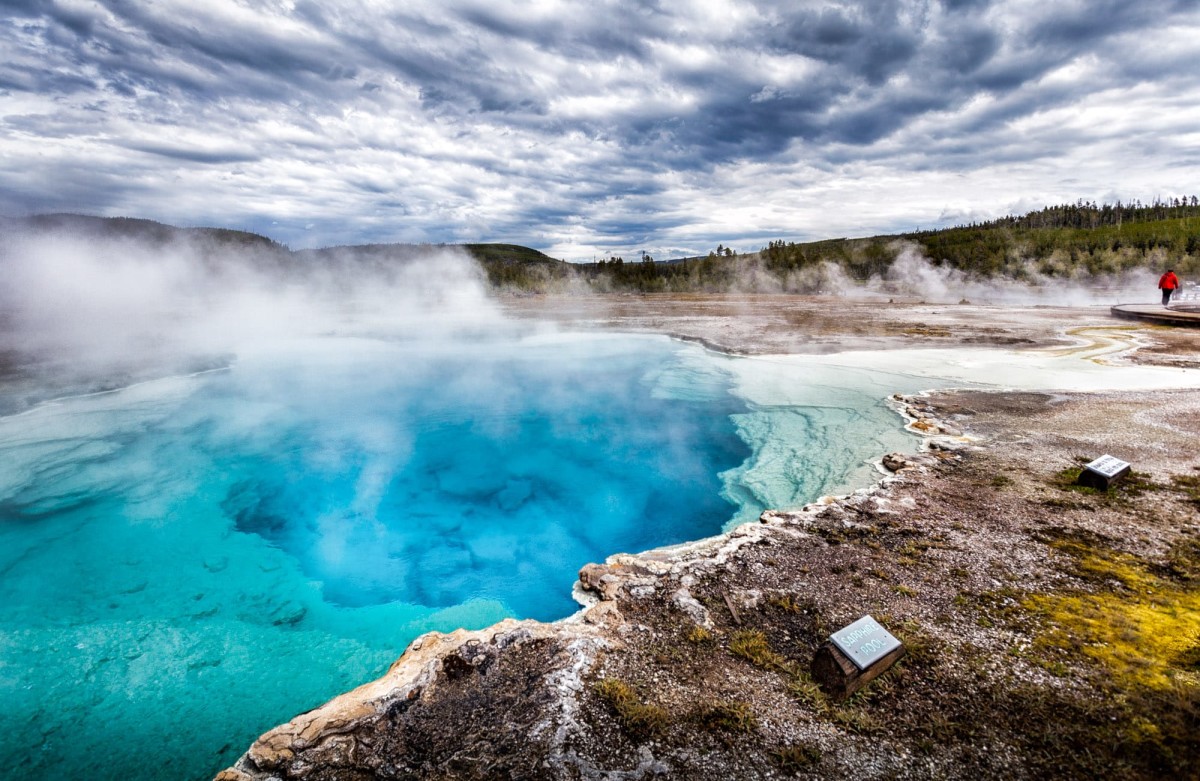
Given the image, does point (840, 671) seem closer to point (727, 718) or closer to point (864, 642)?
point (864, 642)

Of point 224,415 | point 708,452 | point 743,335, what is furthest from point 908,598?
point 743,335

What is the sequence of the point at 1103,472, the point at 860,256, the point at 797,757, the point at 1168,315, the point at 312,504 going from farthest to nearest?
the point at 860,256 → the point at 1168,315 → the point at 312,504 → the point at 1103,472 → the point at 797,757

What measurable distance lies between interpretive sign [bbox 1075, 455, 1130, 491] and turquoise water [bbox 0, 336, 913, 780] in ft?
7.32

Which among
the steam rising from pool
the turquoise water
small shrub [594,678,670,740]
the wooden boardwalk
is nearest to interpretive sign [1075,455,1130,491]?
the turquoise water

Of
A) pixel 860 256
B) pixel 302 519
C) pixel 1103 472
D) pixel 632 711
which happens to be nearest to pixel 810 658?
pixel 632 711

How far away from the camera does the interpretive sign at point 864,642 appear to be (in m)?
3.10

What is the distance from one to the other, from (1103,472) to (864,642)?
4.72m

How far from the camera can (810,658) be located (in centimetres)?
348

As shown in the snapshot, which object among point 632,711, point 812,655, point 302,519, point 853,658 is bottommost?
point 302,519

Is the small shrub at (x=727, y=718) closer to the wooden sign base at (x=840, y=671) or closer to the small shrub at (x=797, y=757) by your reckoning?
the small shrub at (x=797, y=757)

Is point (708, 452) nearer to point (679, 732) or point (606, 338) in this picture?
point (679, 732)

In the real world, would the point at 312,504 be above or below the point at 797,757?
below

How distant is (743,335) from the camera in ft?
68.4

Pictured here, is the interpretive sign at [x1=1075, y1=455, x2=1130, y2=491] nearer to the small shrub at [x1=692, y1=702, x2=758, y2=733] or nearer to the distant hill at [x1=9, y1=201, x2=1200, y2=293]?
the small shrub at [x1=692, y1=702, x2=758, y2=733]
